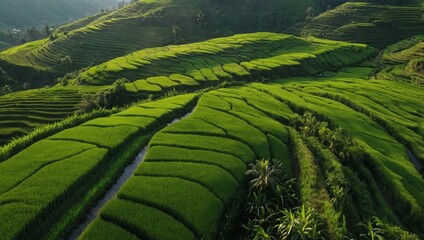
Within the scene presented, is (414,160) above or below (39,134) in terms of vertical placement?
below

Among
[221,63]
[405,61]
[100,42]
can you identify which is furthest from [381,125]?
[100,42]

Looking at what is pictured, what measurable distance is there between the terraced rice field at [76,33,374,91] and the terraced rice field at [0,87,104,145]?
7.39 meters

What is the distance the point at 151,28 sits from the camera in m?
116

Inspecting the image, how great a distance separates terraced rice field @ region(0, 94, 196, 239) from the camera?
578 inches

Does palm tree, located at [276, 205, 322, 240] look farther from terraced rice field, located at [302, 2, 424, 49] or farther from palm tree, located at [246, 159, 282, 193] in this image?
terraced rice field, located at [302, 2, 424, 49]

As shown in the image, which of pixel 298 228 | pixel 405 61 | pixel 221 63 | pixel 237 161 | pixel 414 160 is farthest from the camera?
pixel 405 61

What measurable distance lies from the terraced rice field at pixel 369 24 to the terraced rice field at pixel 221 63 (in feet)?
63.7

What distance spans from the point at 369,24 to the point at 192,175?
101 meters

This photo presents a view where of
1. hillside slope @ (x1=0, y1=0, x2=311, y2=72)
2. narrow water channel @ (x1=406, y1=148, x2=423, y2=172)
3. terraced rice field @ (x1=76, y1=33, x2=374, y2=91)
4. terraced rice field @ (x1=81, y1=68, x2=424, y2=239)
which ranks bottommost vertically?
hillside slope @ (x1=0, y1=0, x2=311, y2=72)

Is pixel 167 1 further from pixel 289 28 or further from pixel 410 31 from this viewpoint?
pixel 410 31

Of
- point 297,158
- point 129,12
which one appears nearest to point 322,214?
point 297,158

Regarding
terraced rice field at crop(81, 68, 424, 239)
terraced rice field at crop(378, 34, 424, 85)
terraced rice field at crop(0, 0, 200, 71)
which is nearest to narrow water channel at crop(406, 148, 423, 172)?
terraced rice field at crop(81, 68, 424, 239)

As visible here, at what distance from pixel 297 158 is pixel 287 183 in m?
4.38

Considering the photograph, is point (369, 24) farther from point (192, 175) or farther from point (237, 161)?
point (192, 175)
